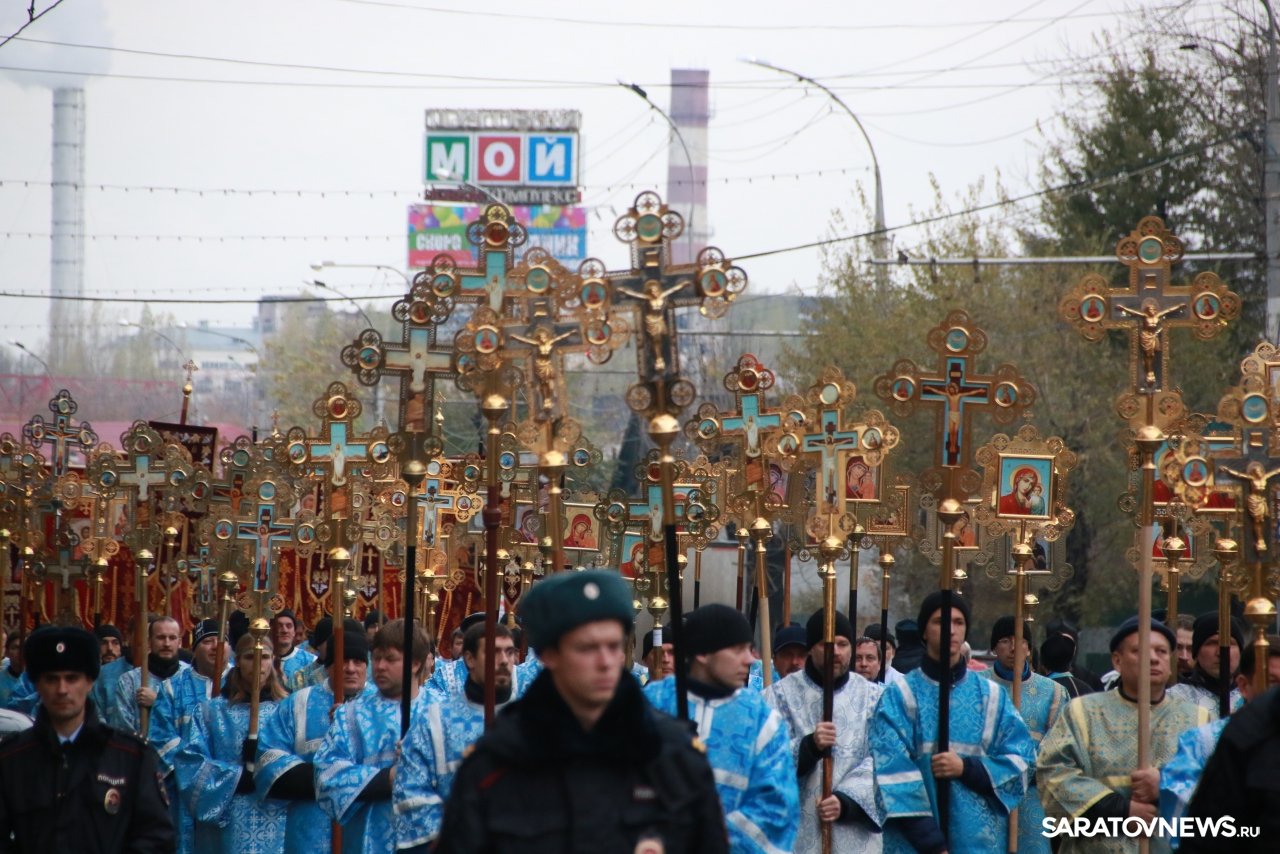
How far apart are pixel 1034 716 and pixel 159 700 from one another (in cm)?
573

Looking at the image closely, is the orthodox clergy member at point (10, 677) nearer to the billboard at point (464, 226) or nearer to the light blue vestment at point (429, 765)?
the light blue vestment at point (429, 765)

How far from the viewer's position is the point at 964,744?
768 cm

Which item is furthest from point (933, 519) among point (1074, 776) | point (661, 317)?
point (661, 317)

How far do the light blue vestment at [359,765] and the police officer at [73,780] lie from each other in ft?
5.47

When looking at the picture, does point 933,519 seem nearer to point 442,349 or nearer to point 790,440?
point 790,440

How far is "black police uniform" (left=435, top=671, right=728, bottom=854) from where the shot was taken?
363cm

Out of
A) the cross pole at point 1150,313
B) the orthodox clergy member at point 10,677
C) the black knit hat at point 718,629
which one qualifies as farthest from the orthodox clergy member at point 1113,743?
the orthodox clergy member at point 10,677

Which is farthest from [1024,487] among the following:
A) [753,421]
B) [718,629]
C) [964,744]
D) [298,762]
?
[298,762]

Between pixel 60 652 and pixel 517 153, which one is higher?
pixel 517 153

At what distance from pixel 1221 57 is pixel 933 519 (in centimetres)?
1180

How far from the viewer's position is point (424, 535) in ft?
41.2

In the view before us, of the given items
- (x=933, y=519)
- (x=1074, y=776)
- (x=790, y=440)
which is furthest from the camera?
(x=933, y=519)

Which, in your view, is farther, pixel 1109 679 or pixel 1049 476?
pixel 1109 679

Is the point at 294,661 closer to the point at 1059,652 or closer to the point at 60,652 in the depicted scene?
the point at 1059,652
